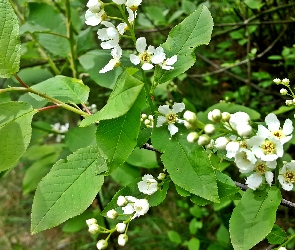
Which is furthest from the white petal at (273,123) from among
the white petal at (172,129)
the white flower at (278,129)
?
the white petal at (172,129)

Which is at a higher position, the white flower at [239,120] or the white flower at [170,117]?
the white flower at [239,120]

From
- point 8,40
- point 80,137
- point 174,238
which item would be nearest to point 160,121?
point 8,40

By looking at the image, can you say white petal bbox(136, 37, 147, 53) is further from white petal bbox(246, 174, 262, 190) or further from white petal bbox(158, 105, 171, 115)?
white petal bbox(246, 174, 262, 190)

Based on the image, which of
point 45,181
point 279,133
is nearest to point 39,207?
point 45,181

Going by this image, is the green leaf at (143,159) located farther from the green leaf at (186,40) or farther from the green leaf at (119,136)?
the green leaf at (119,136)

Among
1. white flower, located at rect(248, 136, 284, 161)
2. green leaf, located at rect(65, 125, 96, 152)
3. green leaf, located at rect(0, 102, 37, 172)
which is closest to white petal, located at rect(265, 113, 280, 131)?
white flower, located at rect(248, 136, 284, 161)
